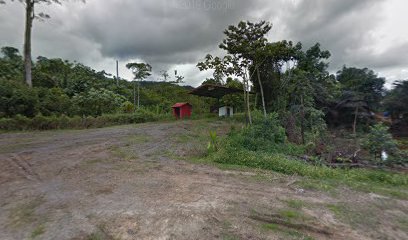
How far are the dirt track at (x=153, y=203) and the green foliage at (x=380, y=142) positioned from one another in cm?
322

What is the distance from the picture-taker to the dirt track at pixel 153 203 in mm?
2613

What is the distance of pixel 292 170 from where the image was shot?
16.3 ft

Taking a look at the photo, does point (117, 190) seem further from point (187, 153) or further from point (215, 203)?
point (187, 153)

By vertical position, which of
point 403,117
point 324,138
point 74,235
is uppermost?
point 403,117

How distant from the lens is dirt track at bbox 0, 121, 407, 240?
2.61 metres

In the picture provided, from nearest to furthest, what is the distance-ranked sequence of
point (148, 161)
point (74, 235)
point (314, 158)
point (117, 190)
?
point (74, 235), point (117, 190), point (148, 161), point (314, 158)

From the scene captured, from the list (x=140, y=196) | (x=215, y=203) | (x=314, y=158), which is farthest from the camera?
(x=314, y=158)

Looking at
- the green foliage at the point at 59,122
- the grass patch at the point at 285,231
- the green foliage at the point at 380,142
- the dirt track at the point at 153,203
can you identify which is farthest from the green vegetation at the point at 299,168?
the green foliage at the point at 59,122

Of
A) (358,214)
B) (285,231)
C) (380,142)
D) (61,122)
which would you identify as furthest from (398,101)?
(61,122)

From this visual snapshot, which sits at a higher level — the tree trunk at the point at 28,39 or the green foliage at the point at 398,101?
the tree trunk at the point at 28,39

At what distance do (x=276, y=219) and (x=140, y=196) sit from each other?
206cm

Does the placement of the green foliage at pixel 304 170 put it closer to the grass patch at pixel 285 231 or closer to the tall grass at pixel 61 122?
the grass patch at pixel 285 231

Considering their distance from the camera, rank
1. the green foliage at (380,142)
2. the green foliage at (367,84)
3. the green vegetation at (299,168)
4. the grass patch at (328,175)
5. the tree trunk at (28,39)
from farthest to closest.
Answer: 1. the green foliage at (367,84)
2. the tree trunk at (28,39)
3. the green foliage at (380,142)
4. the green vegetation at (299,168)
5. the grass patch at (328,175)

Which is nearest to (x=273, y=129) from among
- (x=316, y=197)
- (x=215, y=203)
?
(x=316, y=197)
